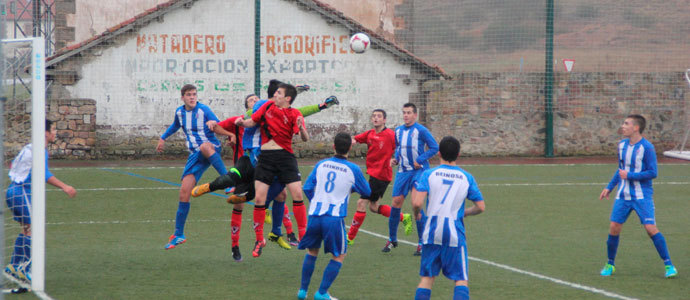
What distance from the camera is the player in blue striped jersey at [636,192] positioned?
27.7ft

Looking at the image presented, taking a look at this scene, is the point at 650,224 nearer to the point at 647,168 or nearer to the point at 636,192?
the point at 636,192

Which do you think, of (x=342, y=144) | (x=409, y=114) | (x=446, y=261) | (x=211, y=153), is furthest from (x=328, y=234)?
(x=211, y=153)

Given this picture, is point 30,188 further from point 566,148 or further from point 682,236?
point 566,148

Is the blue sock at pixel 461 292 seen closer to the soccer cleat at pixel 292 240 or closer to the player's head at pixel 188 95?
the soccer cleat at pixel 292 240

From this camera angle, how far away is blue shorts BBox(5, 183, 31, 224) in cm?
772

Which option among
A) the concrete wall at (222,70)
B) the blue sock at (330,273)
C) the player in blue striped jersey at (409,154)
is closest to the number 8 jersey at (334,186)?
the blue sock at (330,273)

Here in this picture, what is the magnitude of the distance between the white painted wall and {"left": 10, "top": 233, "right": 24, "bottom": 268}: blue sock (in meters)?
14.9

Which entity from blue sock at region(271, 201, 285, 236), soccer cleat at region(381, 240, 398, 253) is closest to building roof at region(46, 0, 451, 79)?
soccer cleat at region(381, 240, 398, 253)

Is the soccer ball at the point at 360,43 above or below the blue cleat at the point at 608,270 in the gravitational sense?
above

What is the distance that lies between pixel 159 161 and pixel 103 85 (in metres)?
2.69

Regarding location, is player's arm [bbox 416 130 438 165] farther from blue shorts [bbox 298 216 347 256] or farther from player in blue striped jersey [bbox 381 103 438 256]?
blue shorts [bbox 298 216 347 256]

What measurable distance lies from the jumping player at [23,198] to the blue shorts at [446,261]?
3453 mm

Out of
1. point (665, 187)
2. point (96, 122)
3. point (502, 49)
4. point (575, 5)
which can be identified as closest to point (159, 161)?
point (96, 122)

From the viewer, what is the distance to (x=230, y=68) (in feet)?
75.7
